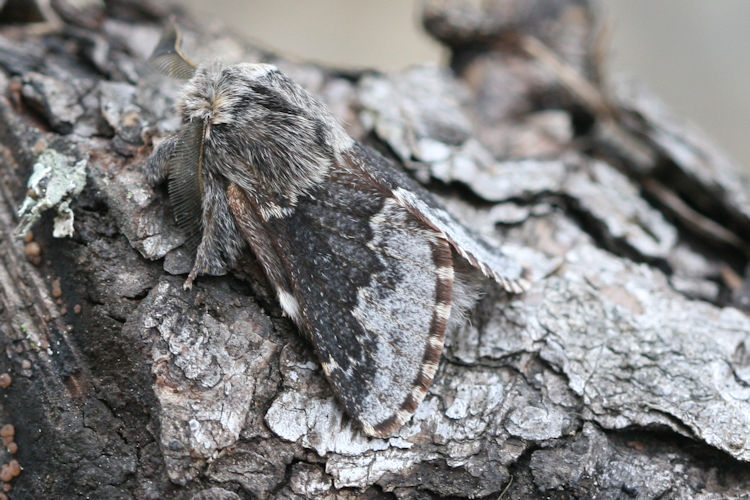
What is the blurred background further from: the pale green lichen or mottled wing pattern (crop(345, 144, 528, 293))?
the pale green lichen

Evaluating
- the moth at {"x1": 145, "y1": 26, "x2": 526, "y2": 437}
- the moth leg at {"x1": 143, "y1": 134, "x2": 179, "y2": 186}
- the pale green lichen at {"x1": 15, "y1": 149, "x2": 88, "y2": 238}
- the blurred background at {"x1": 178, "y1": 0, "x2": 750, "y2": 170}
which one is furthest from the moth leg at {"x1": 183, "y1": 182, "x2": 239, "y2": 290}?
the blurred background at {"x1": 178, "y1": 0, "x2": 750, "y2": 170}

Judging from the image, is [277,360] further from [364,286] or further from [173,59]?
[173,59]

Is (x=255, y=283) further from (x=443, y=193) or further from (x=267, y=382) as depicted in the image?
(x=443, y=193)

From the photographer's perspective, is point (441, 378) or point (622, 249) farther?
point (622, 249)

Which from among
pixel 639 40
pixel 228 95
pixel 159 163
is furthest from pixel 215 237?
pixel 639 40

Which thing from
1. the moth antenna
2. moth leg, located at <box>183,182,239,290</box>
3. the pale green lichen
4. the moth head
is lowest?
the pale green lichen

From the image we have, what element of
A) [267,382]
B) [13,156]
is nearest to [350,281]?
[267,382]
